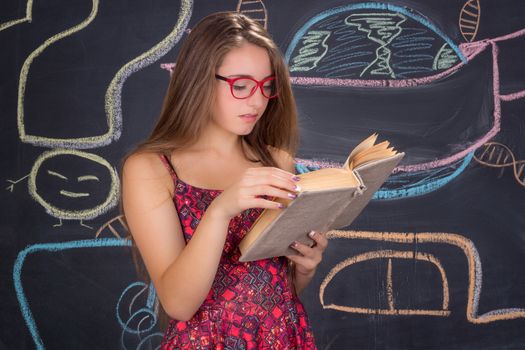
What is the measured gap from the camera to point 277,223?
1283mm

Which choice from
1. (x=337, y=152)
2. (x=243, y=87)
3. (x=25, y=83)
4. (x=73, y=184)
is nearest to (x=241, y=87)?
(x=243, y=87)

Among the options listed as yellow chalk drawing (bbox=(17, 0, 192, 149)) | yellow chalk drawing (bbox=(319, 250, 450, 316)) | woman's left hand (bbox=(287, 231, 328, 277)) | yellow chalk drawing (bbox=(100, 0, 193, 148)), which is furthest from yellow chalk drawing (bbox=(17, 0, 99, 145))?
woman's left hand (bbox=(287, 231, 328, 277))

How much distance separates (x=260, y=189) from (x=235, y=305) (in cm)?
32

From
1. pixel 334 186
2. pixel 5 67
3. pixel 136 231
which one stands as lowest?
pixel 5 67

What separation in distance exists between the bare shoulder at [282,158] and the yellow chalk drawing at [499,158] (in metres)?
0.98

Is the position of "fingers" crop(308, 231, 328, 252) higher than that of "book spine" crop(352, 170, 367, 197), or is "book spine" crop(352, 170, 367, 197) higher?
"book spine" crop(352, 170, 367, 197)

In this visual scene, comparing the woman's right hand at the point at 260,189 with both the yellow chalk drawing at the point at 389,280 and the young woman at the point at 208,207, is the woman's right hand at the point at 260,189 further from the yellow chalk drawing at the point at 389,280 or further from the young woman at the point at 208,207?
the yellow chalk drawing at the point at 389,280

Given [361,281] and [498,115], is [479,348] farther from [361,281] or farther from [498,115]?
[498,115]

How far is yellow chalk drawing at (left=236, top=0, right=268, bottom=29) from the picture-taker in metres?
2.59

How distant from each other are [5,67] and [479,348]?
77.8 inches

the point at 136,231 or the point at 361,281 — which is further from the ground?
the point at 136,231

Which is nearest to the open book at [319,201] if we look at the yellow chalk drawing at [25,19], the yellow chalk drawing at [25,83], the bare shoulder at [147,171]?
the bare shoulder at [147,171]

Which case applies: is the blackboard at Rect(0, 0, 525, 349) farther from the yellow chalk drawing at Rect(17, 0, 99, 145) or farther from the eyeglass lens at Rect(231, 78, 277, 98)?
the eyeglass lens at Rect(231, 78, 277, 98)

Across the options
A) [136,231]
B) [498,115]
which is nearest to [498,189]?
[498,115]
